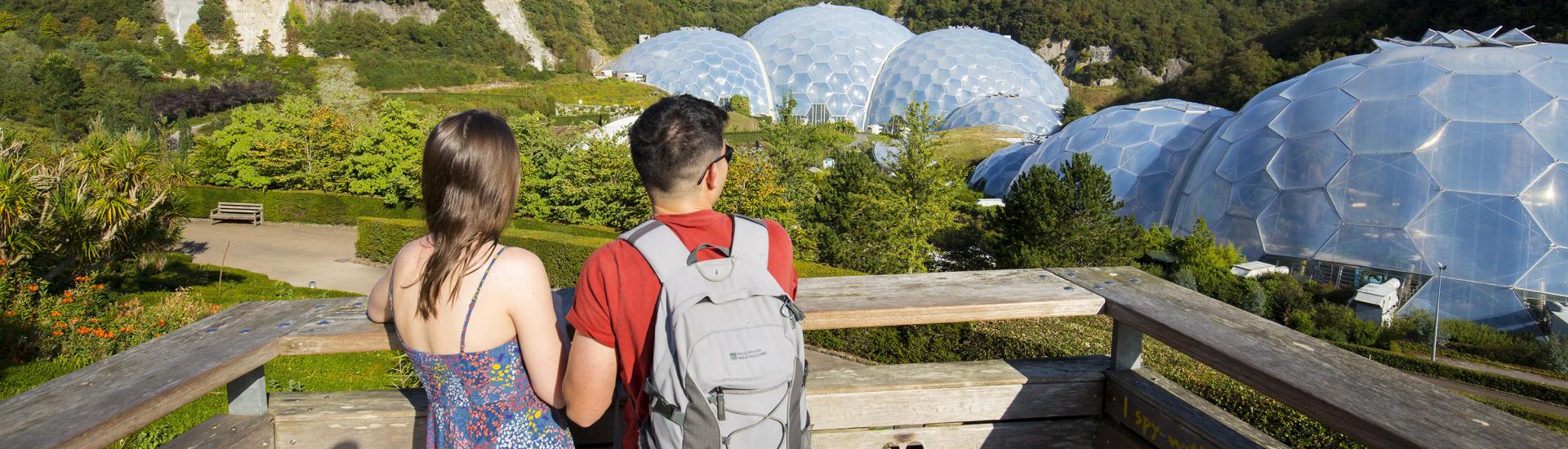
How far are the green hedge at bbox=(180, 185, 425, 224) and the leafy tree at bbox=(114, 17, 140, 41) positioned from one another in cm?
3805

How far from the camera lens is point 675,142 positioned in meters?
1.70

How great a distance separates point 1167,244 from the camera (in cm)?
1546

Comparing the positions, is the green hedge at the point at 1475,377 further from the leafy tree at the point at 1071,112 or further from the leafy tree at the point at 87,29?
the leafy tree at the point at 87,29

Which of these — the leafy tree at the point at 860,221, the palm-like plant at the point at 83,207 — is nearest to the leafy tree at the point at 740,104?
the leafy tree at the point at 860,221

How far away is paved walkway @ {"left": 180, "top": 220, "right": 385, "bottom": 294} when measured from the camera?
14352 mm

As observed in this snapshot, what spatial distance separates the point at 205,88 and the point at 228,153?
2031cm

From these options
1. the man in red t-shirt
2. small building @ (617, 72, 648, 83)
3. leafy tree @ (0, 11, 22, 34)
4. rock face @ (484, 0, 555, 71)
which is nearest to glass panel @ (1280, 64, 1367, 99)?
the man in red t-shirt

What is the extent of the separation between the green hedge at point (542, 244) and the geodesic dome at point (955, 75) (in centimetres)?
2807

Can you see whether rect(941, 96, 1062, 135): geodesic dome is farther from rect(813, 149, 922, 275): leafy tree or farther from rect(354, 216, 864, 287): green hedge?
rect(354, 216, 864, 287): green hedge

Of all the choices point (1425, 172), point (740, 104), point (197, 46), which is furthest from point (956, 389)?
point (197, 46)

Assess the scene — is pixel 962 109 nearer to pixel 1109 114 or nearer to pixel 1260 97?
pixel 1109 114

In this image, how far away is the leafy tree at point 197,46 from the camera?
156 ft

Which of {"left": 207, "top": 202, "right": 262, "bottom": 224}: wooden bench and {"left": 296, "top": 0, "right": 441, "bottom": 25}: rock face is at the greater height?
{"left": 296, "top": 0, "right": 441, "bottom": 25}: rock face

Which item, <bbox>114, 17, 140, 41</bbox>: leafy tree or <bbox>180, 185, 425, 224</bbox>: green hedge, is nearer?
<bbox>180, 185, 425, 224</bbox>: green hedge
